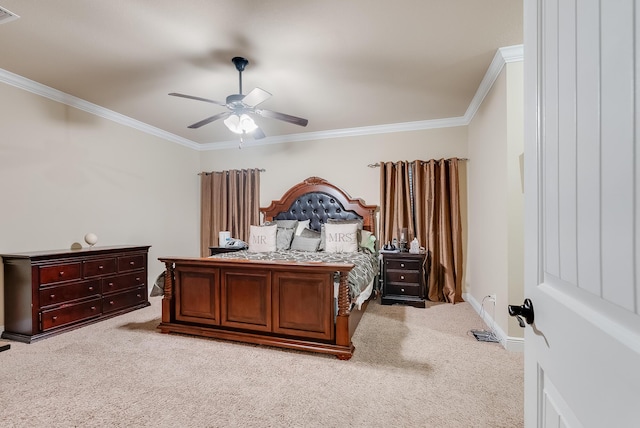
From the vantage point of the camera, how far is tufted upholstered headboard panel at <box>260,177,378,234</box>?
488 centimetres

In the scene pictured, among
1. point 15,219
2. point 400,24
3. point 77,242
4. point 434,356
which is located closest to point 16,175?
point 15,219

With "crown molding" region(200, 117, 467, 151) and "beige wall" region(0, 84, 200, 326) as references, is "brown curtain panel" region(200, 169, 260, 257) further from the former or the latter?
→ "crown molding" region(200, 117, 467, 151)

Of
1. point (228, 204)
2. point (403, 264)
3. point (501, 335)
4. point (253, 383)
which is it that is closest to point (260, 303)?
point (253, 383)

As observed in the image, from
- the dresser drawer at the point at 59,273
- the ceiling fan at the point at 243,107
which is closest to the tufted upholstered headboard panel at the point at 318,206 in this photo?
the ceiling fan at the point at 243,107

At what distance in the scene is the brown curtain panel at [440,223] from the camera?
446cm

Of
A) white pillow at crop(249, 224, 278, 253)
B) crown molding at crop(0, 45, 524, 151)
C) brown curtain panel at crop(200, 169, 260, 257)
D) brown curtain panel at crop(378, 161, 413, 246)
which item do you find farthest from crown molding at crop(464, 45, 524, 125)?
brown curtain panel at crop(200, 169, 260, 257)

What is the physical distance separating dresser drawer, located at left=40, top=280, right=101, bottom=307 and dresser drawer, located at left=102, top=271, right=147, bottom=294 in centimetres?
9

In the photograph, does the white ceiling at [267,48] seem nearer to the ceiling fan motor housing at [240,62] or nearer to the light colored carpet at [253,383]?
the ceiling fan motor housing at [240,62]

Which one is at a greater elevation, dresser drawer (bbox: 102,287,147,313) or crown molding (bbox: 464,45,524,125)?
crown molding (bbox: 464,45,524,125)

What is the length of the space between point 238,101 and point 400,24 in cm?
152

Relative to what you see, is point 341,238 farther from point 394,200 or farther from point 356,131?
point 356,131

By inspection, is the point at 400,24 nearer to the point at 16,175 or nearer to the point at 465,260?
the point at 465,260

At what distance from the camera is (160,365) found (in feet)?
8.00

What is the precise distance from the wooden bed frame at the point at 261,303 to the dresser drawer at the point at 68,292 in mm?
1050
